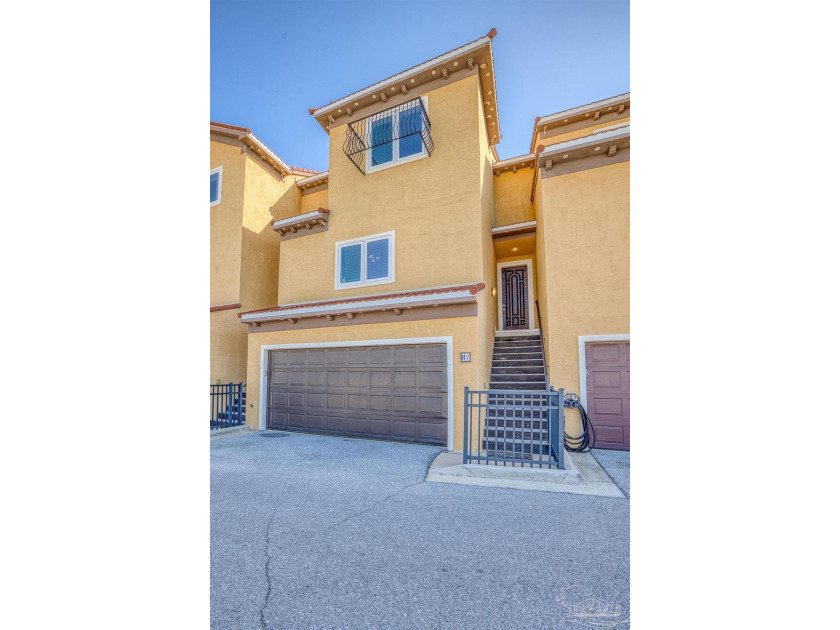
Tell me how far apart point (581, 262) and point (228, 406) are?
9.20m

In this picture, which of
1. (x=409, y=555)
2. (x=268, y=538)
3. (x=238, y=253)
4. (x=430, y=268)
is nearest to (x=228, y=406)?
(x=238, y=253)

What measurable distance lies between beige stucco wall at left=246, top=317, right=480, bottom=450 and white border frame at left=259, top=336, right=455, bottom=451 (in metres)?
0.04

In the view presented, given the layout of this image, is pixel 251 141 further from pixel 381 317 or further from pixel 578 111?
pixel 578 111

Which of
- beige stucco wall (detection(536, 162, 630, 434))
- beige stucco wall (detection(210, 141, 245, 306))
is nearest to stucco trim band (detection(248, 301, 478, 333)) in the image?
beige stucco wall (detection(536, 162, 630, 434))

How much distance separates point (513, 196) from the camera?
438 inches

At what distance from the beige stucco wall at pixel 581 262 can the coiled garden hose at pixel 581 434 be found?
0.14 m

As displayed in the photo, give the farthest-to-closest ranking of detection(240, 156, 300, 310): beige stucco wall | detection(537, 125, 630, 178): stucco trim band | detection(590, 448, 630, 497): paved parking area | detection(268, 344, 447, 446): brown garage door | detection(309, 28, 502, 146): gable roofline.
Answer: detection(240, 156, 300, 310): beige stucco wall < detection(309, 28, 502, 146): gable roofline < detection(537, 125, 630, 178): stucco trim band < detection(268, 344, 447, 446): brown garage door < detection(590, 448, 630, 497): paved parking area

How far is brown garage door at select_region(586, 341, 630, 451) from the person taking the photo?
726 cm

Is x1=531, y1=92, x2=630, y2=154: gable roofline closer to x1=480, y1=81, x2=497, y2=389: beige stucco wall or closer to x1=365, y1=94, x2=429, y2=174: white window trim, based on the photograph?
x1=480, y1=81, x2=497, y2=389: beige stucco wall

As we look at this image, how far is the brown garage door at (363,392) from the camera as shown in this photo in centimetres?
755
